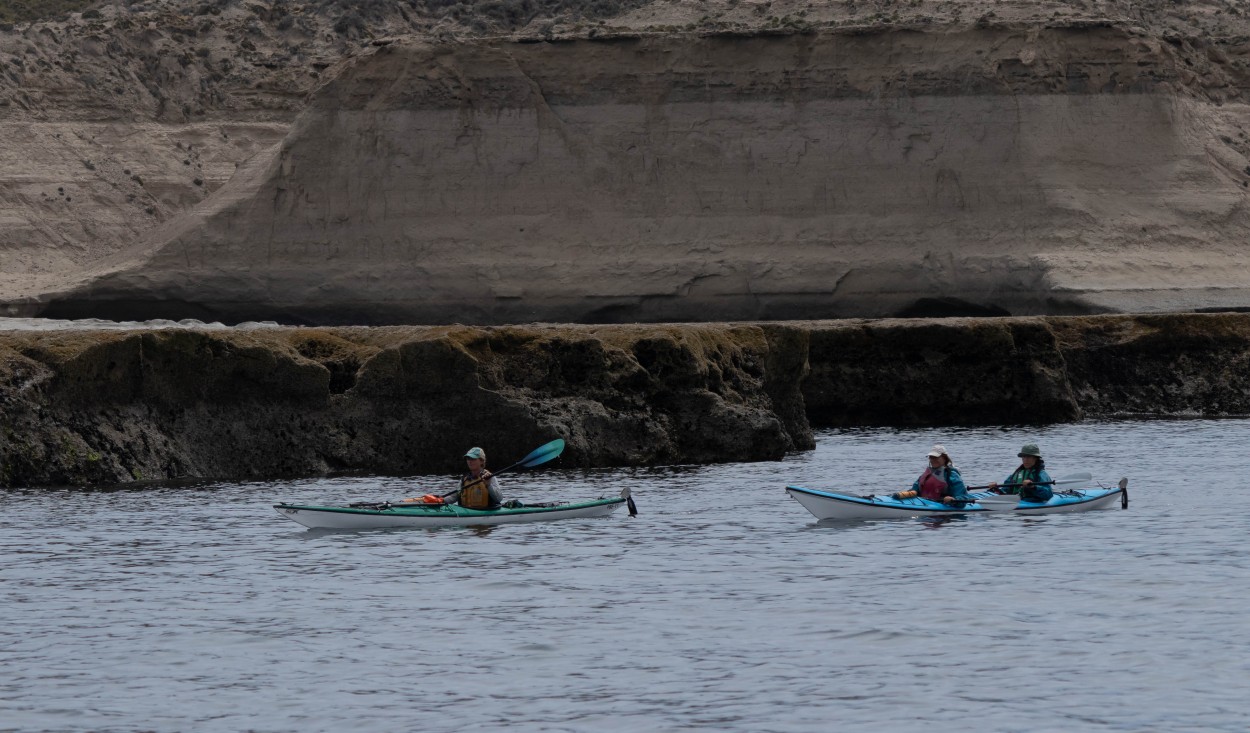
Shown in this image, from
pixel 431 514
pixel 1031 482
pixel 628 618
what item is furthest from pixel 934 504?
pixel 628 618

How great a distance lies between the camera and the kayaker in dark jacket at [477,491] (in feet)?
79.0

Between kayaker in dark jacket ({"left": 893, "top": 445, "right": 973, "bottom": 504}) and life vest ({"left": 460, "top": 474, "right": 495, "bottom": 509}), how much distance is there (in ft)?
16.6

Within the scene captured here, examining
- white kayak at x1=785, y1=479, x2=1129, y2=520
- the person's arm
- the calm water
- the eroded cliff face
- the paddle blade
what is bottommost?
the calm water

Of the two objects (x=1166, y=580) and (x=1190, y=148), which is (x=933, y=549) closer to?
(x=1166, y=580)

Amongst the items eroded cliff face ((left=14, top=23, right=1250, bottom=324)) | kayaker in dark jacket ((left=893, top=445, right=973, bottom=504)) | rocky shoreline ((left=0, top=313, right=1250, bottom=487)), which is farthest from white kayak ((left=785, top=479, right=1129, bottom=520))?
eroded cliff face ((left=14, top=23, right=1250, bottom=324))

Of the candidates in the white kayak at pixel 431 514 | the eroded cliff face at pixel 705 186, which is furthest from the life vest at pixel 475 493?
the eroded cliff face at pixel 705 186

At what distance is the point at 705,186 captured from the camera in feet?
188

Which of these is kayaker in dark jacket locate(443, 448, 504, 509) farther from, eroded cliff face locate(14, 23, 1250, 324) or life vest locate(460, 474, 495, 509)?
eroded cliff face locate(14, 23, 1250, 324)

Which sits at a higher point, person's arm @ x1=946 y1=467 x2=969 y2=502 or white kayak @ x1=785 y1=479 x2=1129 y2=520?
person's arm @ x1=946 y1=467 x2=969 y2=502

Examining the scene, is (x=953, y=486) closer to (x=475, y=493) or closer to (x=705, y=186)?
(x=475, y=493)

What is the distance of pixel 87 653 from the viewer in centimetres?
1667

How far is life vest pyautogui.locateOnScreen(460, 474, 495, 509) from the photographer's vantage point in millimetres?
24094

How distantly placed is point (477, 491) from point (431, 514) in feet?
2.64

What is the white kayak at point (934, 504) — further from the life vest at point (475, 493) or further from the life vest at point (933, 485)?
the life vest at point (475, 493)
